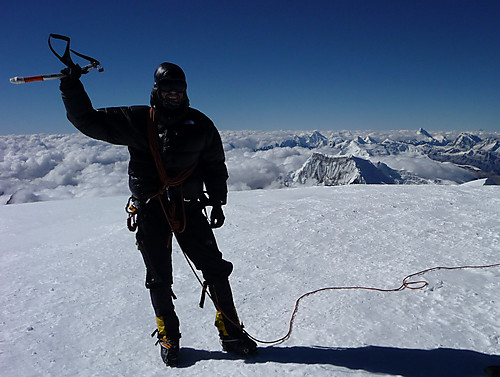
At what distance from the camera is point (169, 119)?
2711 mm

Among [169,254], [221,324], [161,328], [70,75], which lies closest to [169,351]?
[161,328]

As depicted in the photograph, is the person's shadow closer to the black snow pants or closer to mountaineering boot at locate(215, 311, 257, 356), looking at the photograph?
mountaineering boot at locate(215, 311, 257, 356)

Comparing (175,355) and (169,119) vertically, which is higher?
(169,119)

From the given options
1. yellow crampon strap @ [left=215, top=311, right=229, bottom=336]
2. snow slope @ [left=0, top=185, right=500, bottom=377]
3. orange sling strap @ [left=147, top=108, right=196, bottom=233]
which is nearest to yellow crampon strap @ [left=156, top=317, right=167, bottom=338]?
snow slope @ [left=0, top=185, right=500, bottom=377]

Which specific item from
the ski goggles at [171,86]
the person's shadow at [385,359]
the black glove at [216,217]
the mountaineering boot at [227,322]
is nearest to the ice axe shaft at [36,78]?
the ski goggles at [171,86]

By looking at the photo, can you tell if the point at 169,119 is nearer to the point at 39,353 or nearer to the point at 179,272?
the point at 39,353

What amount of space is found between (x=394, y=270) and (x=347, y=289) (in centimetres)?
97

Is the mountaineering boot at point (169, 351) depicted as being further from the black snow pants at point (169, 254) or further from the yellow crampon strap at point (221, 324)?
the yellow crampon strap at point (221, 324)

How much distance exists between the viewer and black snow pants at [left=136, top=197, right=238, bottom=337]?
2848 mm

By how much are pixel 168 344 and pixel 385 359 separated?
1901 mm

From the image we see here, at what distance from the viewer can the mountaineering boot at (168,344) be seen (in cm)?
274

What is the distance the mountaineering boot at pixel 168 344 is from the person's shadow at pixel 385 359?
4.0 inches

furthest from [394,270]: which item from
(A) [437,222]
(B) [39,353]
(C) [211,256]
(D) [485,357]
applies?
(B) [39,353]

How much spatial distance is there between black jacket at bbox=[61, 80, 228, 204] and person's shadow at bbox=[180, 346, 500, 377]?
1.48m
